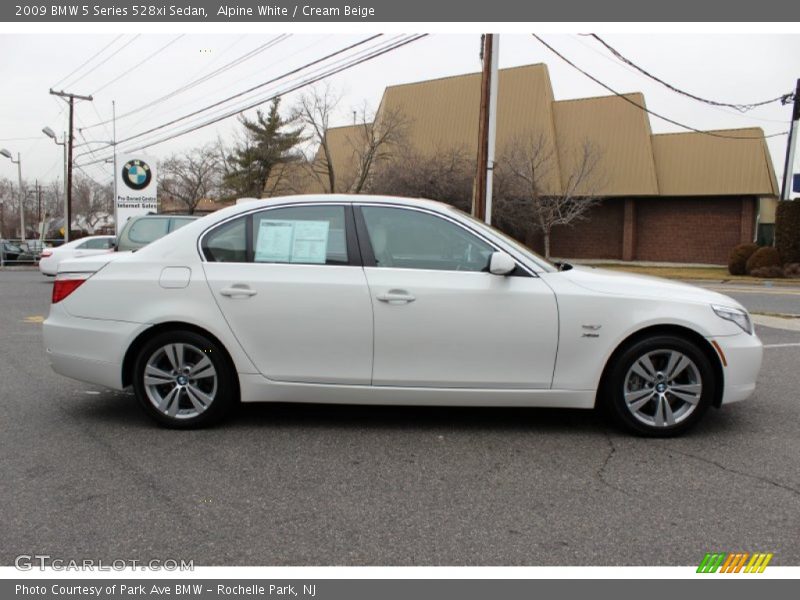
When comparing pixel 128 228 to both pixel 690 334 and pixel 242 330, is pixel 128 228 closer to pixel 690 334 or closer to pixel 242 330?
pixel 242 330

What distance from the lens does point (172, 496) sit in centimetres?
350

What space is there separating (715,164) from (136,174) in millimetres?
28247

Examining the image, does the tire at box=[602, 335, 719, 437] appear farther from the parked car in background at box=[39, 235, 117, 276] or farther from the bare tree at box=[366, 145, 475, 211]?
the bare tree at box=[366, 145, 475, 211]

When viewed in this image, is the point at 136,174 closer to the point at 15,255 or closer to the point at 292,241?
the point at 15,255

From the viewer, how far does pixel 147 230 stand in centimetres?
1259

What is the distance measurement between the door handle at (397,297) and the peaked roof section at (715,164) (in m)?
32.9

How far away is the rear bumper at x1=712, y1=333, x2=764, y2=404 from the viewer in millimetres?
4371

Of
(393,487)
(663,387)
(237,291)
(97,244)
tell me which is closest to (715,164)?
(97,244)

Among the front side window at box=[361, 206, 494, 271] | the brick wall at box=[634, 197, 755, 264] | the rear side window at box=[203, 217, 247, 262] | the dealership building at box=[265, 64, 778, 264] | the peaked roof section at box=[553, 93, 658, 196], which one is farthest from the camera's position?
the peaked roof section at box=[553, 93, 658, 196]

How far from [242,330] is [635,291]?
2.72m

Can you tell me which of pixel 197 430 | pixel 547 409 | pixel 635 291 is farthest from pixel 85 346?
pixel 635 291

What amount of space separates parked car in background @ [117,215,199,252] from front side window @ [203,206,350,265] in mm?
8113

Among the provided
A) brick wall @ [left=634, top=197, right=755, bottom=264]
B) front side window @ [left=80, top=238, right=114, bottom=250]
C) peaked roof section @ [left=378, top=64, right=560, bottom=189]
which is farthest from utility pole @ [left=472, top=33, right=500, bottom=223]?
brick wall @ [left=634, top=197, right=755, bottom=264]

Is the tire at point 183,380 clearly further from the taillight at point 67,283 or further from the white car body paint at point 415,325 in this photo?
the taillight at point 67,283
